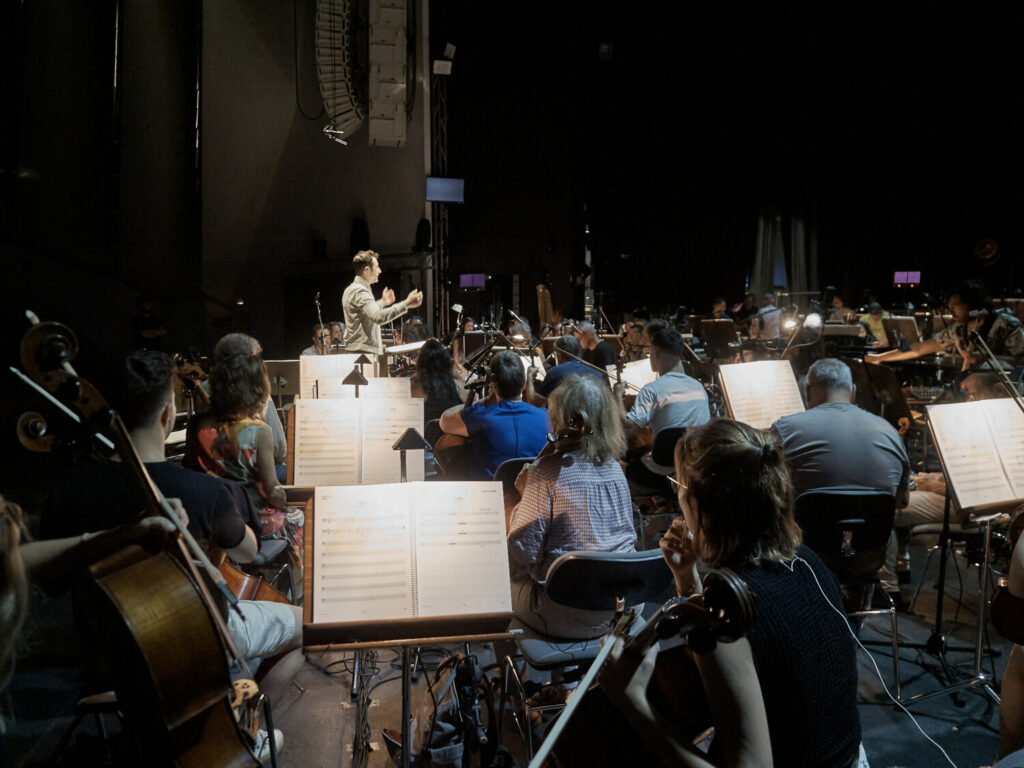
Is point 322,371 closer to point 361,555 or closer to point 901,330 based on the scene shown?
point 361,555

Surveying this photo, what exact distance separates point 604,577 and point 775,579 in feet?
3.31

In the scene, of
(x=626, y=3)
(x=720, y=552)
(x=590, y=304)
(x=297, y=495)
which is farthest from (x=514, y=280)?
(x=720, y=552)

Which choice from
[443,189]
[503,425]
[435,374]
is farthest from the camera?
[443,189]

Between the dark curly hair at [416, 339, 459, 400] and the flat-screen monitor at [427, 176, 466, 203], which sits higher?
the flat-screen monitor at [427, 176, 466, 203]

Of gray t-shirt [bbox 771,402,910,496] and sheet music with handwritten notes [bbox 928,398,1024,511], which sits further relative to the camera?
gray t-shirt [bbox 771,402,910,496]

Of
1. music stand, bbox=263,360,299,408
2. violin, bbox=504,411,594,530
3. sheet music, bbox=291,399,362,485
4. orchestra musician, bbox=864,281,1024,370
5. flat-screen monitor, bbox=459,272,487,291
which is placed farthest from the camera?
flat-screen monitor, bbox=459,272,487,291

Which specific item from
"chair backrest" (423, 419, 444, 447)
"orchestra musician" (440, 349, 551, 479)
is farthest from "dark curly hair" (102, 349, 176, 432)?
"chair backrest" (423, 419, 444, 447)

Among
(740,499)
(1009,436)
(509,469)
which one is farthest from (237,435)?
(1009,436)

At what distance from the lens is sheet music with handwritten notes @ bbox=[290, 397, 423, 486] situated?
3.49 metres

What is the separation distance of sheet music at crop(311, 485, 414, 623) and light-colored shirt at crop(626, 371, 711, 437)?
313cm

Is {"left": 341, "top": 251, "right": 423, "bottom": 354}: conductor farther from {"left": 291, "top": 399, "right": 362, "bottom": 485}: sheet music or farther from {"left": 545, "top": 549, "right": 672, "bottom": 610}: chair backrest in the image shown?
{"left": 545, "top": 549, "right": 672, "bottom": 610}: chair backrest

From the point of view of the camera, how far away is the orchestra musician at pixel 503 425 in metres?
3.92

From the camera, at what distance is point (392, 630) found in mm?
2082

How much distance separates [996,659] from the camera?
3736 millimetres
